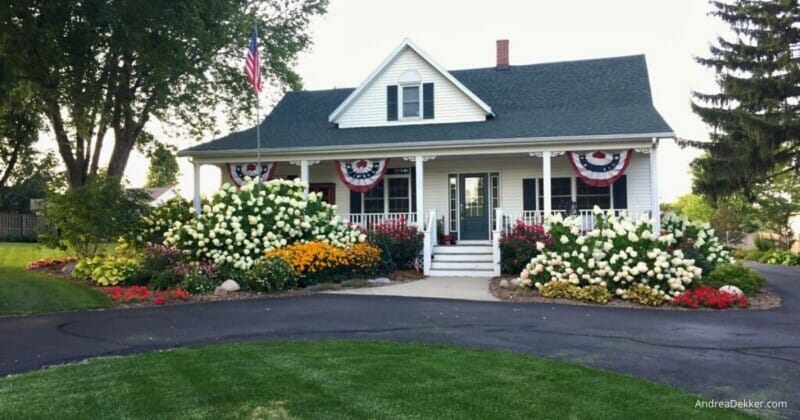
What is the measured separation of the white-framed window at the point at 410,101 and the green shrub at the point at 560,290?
8.26 metres

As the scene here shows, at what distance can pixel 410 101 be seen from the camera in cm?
1814

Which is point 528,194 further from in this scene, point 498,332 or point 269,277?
point 498,332

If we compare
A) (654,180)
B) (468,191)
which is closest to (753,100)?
(654,180)

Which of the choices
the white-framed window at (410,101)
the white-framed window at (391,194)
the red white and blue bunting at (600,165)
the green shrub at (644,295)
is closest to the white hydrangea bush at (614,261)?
the green shrub at (644,295)

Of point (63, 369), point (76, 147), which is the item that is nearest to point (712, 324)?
point (63, 369)

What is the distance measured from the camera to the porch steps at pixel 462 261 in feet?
48.6

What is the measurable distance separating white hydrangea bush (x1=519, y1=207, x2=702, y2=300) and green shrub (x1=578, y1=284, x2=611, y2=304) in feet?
0.65

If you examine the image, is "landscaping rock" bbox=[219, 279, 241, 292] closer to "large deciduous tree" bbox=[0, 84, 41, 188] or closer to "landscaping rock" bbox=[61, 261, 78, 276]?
"landscaping rock" bbox=[61, 261, 78, 276]

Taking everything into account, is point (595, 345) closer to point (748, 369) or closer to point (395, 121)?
point (748, 369)

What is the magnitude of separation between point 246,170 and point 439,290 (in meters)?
7.76

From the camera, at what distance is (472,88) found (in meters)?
19.6

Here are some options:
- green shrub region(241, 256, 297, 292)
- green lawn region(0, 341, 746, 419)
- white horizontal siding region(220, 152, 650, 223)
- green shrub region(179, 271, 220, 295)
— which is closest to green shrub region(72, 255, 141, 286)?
green shrub region(179, 271, 220, 295)

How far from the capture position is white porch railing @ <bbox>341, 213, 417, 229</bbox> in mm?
16500

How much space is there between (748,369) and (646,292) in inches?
193
